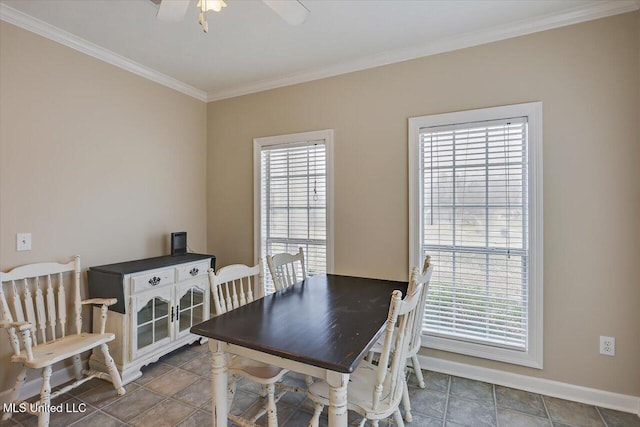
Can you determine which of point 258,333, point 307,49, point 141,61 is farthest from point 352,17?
Answer: point 258,333

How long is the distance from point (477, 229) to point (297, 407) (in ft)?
5.99

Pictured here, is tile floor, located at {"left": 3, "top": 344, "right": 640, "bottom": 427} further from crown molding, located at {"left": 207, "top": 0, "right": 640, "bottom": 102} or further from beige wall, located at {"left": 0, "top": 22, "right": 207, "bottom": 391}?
crown molding, located at {"left": 207, "top": 0, "right": 640, "bottom": 102}

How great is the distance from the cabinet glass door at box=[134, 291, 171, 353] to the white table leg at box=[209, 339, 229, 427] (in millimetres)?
1277

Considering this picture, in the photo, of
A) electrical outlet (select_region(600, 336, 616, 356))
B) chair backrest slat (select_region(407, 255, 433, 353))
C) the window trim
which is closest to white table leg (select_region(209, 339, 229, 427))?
chair backrest slat (select_region(407, 255, 433, 353))

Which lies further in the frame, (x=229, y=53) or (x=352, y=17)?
(x=229, y=53)

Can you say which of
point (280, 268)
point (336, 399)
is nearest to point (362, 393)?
point (336, 399)

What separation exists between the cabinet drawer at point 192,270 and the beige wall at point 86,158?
0.51m

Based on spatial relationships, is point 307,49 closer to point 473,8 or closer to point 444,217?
point 473,8

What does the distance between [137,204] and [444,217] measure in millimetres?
2751

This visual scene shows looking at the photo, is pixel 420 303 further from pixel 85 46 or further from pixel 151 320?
pixel 85 46

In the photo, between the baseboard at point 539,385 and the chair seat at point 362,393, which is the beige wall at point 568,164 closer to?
the baseboard at point 539,385

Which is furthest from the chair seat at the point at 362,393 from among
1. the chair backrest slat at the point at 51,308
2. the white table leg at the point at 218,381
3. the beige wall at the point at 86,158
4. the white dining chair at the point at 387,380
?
the beige wall at the point at 86,158

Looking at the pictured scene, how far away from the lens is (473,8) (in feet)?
6.88

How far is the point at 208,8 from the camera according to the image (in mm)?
1433
